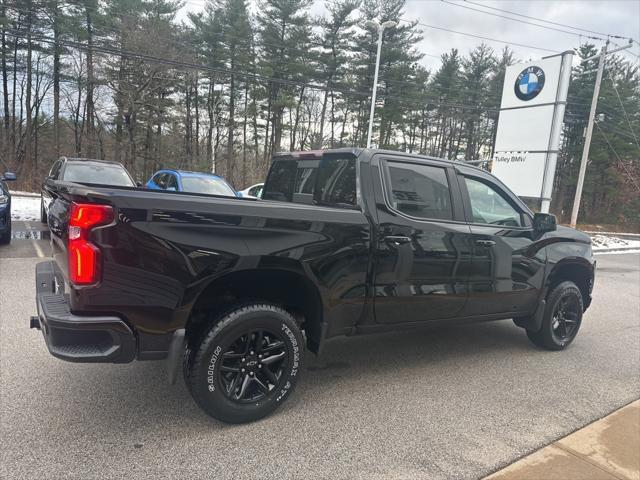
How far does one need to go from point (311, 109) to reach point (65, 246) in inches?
1353

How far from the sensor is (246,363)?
10.1 feet

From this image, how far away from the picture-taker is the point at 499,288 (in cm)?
425

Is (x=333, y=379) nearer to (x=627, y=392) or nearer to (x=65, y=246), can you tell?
(x=65, y=246)

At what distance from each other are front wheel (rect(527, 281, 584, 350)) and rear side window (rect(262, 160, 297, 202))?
3.00m

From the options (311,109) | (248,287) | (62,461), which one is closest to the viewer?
(62,461)

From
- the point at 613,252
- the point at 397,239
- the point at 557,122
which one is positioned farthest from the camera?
the point at 613,252

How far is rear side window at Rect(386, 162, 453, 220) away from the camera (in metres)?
3.66

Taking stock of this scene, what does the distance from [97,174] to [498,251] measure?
876cm

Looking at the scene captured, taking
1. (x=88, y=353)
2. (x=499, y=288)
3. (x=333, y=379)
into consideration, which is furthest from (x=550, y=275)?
(x=88, y=353)

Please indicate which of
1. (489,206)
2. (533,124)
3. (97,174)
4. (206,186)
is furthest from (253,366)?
(533,124)

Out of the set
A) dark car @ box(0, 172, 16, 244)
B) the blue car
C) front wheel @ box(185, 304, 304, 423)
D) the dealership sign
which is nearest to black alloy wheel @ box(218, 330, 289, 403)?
front wheel @ box(185, 304, 304, 423)

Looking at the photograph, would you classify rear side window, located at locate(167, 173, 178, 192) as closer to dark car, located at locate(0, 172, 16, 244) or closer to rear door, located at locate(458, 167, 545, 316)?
dark car, located at locate(0, 172, 16, 244)

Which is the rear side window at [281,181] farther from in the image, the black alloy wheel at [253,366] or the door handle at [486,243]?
the door handle at [486,243]

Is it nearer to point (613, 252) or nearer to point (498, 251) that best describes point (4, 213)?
point (498, 251)
